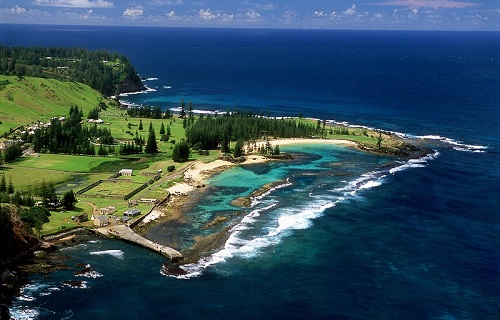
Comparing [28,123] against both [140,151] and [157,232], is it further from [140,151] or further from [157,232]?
[157,232]

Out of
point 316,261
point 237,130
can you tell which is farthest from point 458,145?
point 316,261

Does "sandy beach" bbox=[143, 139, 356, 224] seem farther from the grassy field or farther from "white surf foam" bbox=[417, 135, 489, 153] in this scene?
"white surf foam" bbox=[417, 135, 489, 153]

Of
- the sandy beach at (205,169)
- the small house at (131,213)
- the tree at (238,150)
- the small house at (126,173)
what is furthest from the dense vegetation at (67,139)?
the small house at (131,213)

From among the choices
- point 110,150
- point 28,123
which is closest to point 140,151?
point 110,150

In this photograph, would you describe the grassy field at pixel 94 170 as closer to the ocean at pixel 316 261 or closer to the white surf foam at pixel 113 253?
the white surf foam at pixel 113 253

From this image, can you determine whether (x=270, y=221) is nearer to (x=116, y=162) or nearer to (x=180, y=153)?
(x=180, y=153)

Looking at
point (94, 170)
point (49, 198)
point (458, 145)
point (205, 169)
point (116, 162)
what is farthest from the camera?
point (458, 145)
